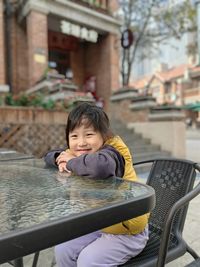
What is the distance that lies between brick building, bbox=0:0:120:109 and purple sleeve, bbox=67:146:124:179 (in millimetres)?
8365

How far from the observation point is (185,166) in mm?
1803

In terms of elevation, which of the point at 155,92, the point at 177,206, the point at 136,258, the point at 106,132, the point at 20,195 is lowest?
the point at 136,258

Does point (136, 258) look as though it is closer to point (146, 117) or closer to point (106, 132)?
point (106, 132)

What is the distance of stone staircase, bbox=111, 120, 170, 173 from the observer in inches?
317

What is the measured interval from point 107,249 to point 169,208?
601 mm

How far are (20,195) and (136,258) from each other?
2.19 ft

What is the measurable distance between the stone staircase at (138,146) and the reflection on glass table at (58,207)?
6.42 metres

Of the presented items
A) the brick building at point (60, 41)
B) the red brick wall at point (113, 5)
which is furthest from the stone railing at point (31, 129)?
the red brick wall at point (113, 5)

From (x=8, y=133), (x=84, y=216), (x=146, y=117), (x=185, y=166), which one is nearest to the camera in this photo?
(x=84, y=216)

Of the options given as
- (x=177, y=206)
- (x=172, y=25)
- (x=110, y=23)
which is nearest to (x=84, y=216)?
(x=177, y=206)

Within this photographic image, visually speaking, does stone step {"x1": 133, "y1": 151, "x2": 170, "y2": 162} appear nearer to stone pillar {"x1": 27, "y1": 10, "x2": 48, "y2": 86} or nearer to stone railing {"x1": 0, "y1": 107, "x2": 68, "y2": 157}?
stone railing {"x1": 0, "y1": 107, "x2": 68, "y2": 157}

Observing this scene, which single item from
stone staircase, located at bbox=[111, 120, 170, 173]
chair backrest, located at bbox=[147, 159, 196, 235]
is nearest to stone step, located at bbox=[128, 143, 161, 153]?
stone staircase, located at bbox=[111, 120, 170, 173]

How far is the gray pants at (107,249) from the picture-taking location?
1361 millimetres

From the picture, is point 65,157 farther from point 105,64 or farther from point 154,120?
point 105,64
